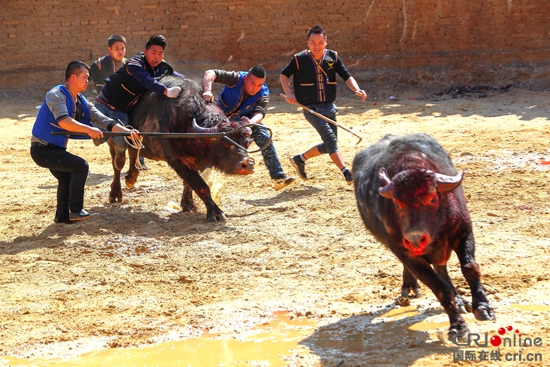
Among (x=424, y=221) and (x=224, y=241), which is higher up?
(x=424, y=221)

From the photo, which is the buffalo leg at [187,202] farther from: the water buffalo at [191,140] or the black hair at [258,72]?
the black hair at [258,72]

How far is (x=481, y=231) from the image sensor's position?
761 cm

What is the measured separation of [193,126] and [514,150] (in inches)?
195

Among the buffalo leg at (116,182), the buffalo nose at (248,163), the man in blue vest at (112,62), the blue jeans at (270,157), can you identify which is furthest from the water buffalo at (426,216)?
the man in blue vest at (112,62)

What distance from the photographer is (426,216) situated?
4.98 metres

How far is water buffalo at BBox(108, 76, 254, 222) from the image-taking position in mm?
8617

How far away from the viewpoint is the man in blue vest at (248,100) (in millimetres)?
9375

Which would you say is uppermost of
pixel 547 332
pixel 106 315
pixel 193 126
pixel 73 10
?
pixel 73 10

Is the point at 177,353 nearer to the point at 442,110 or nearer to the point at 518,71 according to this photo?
the point at 442,110

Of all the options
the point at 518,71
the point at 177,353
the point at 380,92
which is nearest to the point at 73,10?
the point at 380,92

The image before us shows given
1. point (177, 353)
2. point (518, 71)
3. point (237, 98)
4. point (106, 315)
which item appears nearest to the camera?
point (177, 353)

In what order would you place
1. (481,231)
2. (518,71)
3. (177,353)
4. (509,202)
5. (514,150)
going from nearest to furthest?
(177,353) → (481,231) → (509,202) → (514,150) → (518,71)

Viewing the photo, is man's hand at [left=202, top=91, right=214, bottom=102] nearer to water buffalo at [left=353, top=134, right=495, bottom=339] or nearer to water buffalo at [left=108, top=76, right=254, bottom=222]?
water buffalo at [left=108, top=76, right=254, bottom=222]

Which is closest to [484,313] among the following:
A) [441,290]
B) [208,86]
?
[441,290]
